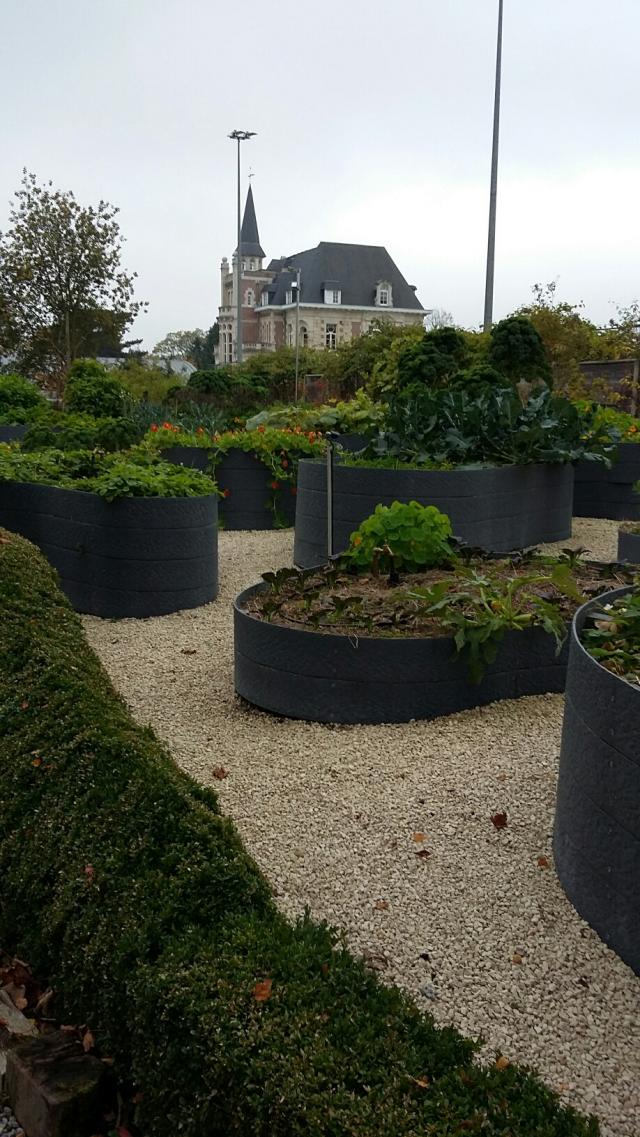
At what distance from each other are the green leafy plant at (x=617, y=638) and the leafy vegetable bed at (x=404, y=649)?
2.85ft

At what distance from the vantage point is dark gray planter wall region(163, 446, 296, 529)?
378 inches

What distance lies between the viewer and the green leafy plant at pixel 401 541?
5.15 metres

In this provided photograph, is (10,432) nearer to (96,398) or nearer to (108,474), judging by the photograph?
(96,398)

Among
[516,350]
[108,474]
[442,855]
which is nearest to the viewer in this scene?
[442,855]

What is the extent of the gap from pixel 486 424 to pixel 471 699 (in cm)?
440

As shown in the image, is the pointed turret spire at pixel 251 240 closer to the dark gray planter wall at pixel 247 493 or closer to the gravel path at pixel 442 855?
the dark gray planter wall at pixel 247 493

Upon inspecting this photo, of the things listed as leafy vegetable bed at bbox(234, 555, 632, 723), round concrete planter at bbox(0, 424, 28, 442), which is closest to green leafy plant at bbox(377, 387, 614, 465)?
leafy vegetable bed at bbox(234, 555, 632, 723)

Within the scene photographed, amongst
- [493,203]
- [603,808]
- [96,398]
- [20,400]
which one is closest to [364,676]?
[603,808]

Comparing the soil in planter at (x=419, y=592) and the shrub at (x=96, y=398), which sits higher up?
the shrub at (x=96, y=398)

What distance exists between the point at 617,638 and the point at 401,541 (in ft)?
7.21

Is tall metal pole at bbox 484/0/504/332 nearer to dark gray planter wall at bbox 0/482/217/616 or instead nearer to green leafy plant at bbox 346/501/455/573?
dark gray planter wall at bbox 0/482/217/616

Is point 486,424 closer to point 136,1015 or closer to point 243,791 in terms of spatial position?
point 243,791

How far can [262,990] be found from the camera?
5.95ft

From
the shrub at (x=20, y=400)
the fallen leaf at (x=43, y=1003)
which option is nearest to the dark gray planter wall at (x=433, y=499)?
the fallen leaf at (x=43, y=1003)
